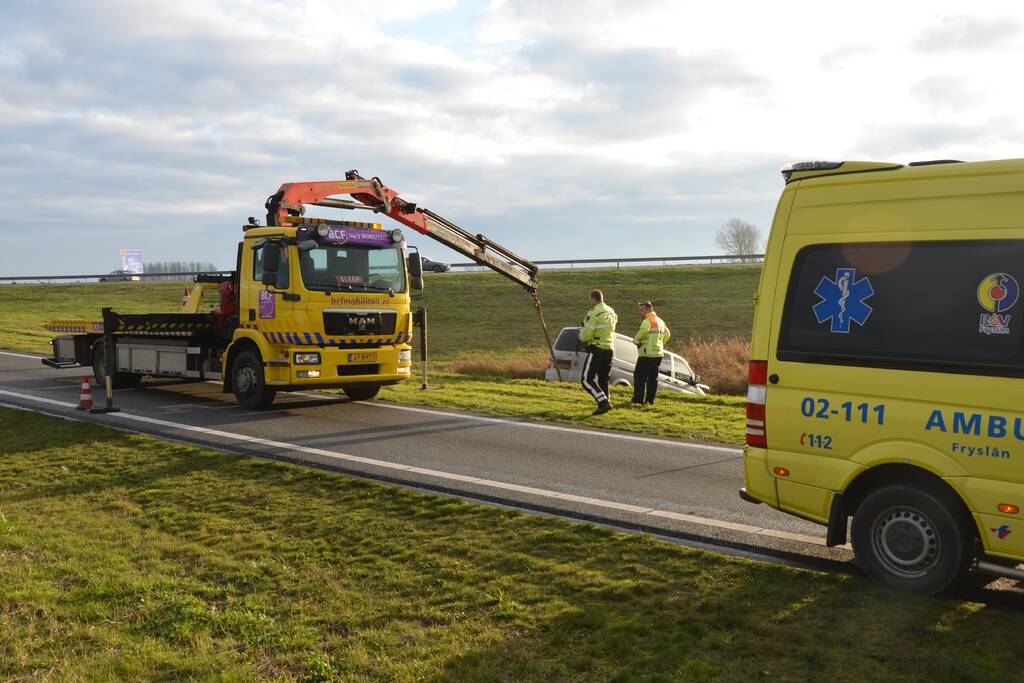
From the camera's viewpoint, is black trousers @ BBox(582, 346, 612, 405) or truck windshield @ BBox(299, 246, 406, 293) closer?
truck windshield @ BBox(299, 246, 406, 293)

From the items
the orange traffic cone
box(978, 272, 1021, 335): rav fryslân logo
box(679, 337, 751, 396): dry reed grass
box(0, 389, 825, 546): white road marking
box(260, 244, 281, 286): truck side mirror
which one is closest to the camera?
box(978, 272, 1021, 335): rav fryslân logo

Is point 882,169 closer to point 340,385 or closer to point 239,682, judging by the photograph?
point 239,682

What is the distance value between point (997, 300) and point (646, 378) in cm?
910

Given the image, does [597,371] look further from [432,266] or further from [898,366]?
[898,366]

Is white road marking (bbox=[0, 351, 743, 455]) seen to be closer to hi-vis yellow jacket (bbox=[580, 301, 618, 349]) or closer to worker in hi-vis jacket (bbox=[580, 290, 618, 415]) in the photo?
worker in hi-vis jacket (bbox=[580, 290, 618, 415])

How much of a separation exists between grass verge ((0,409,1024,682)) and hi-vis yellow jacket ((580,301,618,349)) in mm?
5912

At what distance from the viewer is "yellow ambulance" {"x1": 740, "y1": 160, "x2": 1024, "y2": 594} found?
15.9 ft

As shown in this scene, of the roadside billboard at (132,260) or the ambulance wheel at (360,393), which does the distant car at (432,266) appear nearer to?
the ambulance wheel at (360,393)

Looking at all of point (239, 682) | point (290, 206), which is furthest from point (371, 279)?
point (239, 682)

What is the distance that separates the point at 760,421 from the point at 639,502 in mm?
1932

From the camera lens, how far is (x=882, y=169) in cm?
548

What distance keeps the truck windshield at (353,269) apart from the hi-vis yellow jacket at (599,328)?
301 cm

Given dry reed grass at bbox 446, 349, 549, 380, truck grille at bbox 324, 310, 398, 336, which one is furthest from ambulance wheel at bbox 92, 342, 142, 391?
dry reed grass at bbox 446, 349, 549, 380

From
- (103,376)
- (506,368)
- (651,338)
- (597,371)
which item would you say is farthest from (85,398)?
(506,368)
